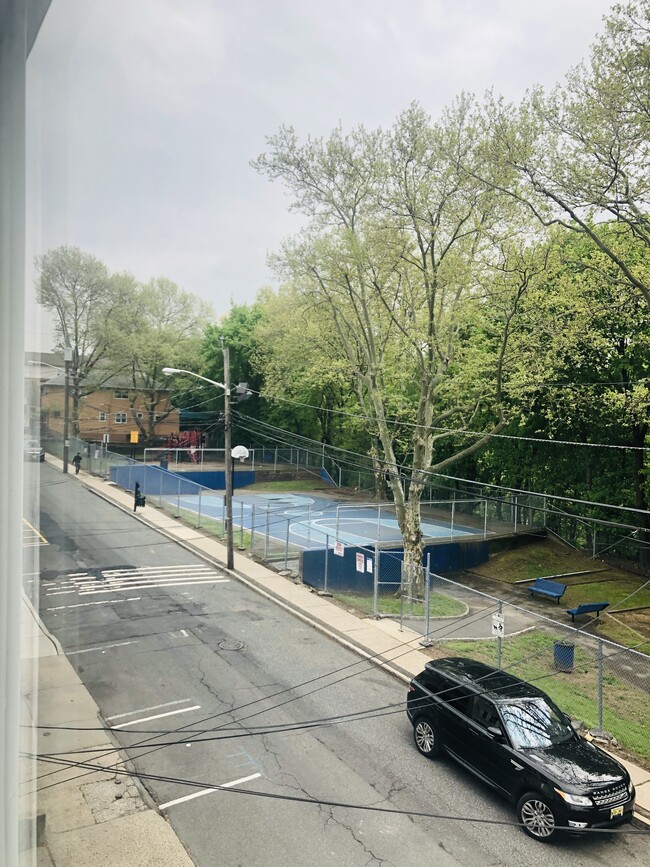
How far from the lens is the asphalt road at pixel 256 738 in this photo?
2.51 metres

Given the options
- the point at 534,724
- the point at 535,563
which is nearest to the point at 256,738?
the point at 534,724

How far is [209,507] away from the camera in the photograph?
1152 centimetres

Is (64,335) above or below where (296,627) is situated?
above

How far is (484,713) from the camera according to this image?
3533mm

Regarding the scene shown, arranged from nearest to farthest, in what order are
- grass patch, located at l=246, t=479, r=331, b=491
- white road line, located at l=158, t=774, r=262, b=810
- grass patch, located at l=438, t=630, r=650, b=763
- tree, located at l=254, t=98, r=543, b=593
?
white road line, located at l=158, t=774, r=262, b=810 < grass patch, located at l=438, t=630, r=650, b=763 < tree, located at l=254, t=98, r=543, b=593 < grass patch, located at l=246, t=479, r=331, b=491

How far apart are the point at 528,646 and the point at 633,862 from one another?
3.41 m

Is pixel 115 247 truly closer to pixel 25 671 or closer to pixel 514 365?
pixel 25 671

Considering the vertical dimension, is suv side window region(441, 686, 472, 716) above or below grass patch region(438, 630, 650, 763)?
above

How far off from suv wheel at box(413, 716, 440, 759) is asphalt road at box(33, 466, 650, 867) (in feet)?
0.21

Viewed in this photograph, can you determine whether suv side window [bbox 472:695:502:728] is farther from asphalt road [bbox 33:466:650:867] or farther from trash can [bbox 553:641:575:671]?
trash can [bbox 553:641:575:671]

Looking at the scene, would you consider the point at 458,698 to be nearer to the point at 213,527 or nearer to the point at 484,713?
the point at 484,713

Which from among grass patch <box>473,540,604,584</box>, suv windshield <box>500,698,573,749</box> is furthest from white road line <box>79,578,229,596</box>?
grass patch <box>473,540,604,584</box>

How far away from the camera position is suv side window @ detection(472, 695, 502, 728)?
11.4 feet

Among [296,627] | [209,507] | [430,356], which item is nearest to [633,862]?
[296,627]
